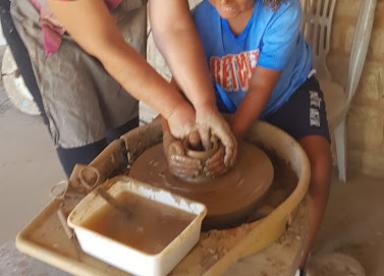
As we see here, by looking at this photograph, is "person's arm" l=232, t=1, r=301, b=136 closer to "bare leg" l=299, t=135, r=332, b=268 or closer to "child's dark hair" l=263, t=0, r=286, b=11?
"child's dark hair" l=263, t=0, r=286, b=11

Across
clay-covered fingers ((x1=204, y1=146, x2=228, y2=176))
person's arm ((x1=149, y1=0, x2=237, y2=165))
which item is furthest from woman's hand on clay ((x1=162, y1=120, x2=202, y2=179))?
person's arm ((x1=149, y1=0, x2=237, y2=165))

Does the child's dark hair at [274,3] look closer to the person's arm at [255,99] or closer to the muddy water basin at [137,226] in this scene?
the person's arm at [255,99]

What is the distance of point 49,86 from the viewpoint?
1.58 meters

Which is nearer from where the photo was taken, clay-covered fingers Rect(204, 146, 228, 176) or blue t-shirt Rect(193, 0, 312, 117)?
clay-covered fingers Rect(204, 146, 228, 176)

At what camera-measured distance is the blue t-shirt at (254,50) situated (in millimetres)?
1479

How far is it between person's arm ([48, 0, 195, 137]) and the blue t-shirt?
29 centimetres

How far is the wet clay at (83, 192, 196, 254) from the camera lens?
1001mm

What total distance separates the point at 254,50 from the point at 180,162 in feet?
1.62

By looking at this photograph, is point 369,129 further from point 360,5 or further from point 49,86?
point 49,86

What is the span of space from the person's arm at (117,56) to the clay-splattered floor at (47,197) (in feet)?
3.01

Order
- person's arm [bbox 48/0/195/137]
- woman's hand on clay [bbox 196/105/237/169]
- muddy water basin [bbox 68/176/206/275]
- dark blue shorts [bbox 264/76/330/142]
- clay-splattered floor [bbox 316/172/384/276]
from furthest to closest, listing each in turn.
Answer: clay-splattered floor [bbox 316/172/384/276]
dark blue shorts [bbox 264/76/330/142]
woman's hand on clay [bbox 196/105/237/169]
person's arm [bbox 48/0/195/137]
muddy water basin [bbox 68/176/206/275]

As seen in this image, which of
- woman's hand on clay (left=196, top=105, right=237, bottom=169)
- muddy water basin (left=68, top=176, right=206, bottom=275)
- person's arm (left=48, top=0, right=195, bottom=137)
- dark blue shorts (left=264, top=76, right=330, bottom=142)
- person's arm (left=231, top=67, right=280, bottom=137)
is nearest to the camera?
muddy water basin (left=68, top=176, right=206, bottom=275)

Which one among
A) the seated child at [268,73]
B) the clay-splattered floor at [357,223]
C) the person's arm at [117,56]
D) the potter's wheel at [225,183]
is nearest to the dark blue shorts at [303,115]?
the seated child at [268,73]

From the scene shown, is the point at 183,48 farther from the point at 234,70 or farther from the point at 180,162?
the point at 180,162
